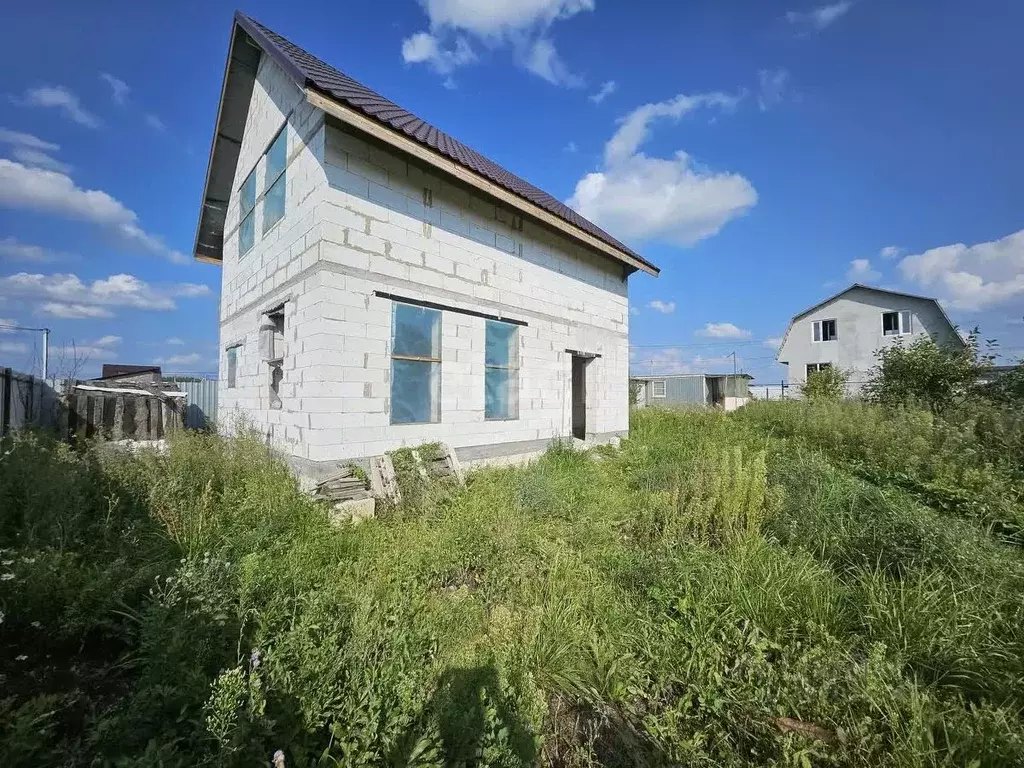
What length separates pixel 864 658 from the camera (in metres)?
2.34

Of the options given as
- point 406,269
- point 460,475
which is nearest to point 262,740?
point 460,475

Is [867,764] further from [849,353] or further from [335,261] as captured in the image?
[849,353]

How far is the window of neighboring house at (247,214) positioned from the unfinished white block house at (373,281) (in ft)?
0.19

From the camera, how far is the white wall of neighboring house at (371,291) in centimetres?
510

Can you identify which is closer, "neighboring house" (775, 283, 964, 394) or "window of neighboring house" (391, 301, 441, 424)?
"window of neighboring house" (391, 301, 441, 424)

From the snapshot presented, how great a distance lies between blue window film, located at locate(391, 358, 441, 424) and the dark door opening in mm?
4594

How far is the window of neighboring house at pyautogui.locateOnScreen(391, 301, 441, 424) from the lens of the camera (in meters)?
5.69

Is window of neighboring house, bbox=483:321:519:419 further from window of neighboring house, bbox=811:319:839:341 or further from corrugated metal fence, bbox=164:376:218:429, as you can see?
window of neighboring house, bbox=811:319:839:341

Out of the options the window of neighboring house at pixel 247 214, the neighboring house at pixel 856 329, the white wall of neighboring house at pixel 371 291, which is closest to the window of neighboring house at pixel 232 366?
the white wall of neighboring house at pixel 371 291

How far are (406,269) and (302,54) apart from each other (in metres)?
4.19

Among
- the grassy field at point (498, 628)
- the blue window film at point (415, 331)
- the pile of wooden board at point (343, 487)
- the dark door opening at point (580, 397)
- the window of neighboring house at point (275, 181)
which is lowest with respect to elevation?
the grassy field at point (498, 628)

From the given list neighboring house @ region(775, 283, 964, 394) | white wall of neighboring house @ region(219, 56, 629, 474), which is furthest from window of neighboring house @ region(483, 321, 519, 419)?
neighboring house @ region(775, 283, 964, 394)

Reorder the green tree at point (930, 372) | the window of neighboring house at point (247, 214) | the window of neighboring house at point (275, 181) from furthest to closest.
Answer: the green tree at point (930, 372) → the window of neighboring house at point (247, 214) → the window of neighboring house at point (275, 181)

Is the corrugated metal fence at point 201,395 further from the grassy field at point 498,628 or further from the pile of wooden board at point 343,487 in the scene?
the pile of wooden board at point 343,487
